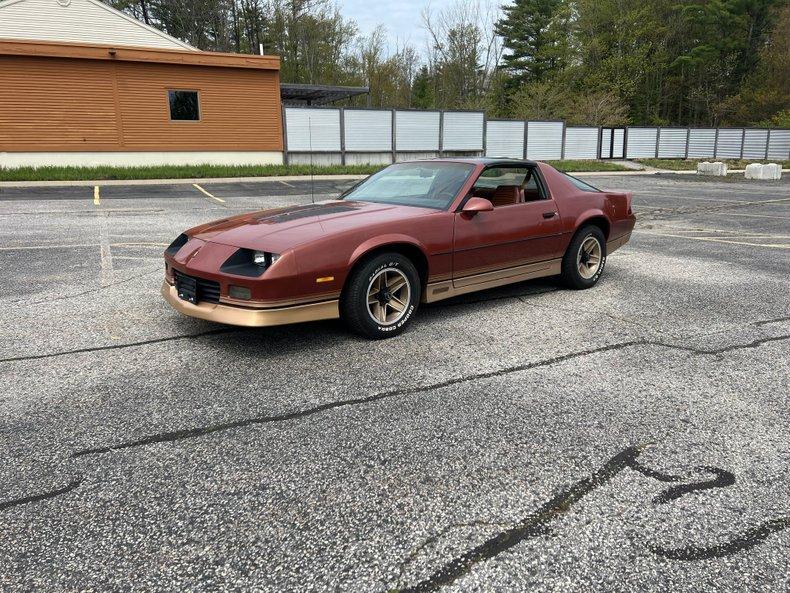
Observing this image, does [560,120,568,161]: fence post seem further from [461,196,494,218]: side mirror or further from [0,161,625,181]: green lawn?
[461,196,494,218]: side mirror

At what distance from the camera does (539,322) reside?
5.06m

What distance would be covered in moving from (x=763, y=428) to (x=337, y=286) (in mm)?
2713

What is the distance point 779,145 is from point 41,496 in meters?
40.5

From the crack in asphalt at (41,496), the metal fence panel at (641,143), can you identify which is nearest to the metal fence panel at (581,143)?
the metal fence panel at (641,143)

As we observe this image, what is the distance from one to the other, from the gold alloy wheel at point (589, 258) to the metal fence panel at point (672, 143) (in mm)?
30175

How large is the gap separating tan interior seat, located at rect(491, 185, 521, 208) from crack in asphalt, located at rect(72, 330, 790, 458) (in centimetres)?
172

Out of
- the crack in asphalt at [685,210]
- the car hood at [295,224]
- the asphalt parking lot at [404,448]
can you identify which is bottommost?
the asphalt parking lot at [404,448]

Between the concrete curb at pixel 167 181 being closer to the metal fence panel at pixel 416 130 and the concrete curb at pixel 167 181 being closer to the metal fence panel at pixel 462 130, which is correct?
the metal fence panel at pixel 416 130

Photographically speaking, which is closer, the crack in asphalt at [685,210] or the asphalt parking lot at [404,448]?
the asphalt parking lot at [404,448]

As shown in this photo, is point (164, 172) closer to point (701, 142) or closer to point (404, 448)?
point (404, 448)

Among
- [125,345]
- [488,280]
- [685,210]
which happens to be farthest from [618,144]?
[125,345]

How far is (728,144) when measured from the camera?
110 ft

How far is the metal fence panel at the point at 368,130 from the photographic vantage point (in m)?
24.2

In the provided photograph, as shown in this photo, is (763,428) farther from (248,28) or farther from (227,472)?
(248,28)
